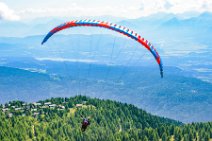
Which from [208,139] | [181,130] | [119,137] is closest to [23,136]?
[119,137]

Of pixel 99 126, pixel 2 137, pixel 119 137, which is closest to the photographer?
pixel 2 137

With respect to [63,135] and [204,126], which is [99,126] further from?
[204,126]

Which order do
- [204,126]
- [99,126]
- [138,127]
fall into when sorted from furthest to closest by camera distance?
1. [138,127]
2. [99,126]
3. [204,126]

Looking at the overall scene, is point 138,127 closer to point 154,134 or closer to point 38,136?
point 154,134

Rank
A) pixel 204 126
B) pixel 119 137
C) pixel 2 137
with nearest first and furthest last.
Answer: pixel 2 137, pixel 119 137, pixel 204 126

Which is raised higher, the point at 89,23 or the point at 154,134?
the point at 89,23

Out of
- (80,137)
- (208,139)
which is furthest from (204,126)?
(80,137)

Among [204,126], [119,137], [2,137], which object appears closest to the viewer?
[2,137]

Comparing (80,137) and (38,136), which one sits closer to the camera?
(38,136)

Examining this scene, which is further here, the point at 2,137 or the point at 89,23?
the point at 2,137
